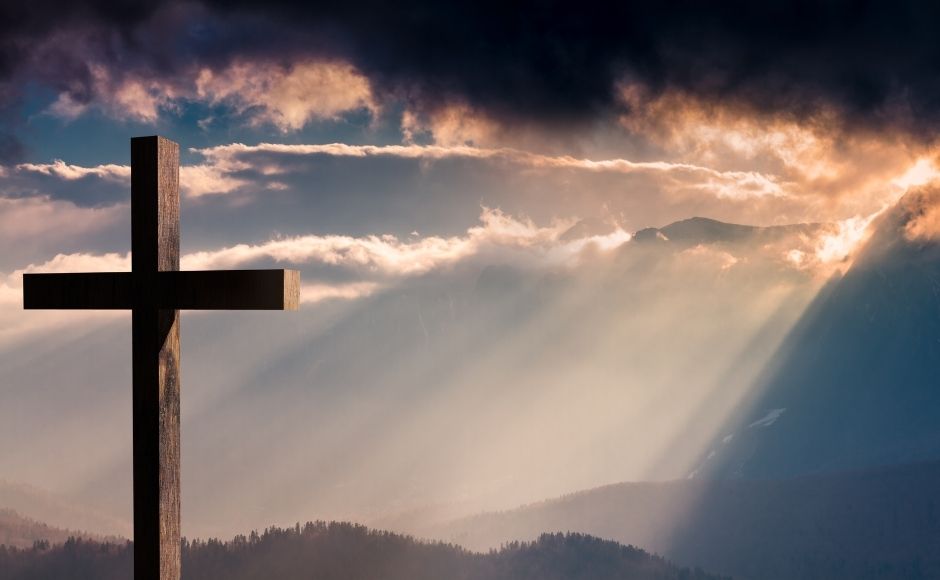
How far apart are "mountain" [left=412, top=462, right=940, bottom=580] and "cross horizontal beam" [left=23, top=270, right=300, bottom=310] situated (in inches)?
4322

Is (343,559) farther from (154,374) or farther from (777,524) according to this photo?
(777,524)

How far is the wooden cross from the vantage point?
642 cm

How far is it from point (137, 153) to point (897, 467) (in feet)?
556

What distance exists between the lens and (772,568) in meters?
128

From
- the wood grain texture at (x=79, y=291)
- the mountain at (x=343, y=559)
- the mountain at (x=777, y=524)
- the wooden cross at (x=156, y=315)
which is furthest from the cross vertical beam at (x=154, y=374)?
the mountain at (x=777, y=524)

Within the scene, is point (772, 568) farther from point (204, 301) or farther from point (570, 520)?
point (204, 301)

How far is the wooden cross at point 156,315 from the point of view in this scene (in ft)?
21.1

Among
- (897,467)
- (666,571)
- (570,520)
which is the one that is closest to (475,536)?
(570,520)

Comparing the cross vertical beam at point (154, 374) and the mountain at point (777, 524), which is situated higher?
the cross vertical beam at point (154, 374)

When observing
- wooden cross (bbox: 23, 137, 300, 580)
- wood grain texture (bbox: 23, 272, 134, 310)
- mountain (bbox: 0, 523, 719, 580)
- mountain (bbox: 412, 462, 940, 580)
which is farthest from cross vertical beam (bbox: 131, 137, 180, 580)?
mountain (bbox: 412, 462, 940, 580)

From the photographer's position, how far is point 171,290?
6.45 metres

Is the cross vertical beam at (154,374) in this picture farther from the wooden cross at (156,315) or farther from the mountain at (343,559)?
the mountain at (343,559)

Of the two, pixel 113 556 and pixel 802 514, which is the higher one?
pixel 113 556

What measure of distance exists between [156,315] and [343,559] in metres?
61.2
